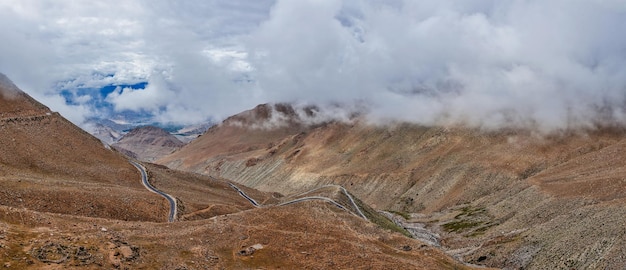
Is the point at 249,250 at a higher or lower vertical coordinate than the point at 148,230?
lower

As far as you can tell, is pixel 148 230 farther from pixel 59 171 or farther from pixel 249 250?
pixel 59 171

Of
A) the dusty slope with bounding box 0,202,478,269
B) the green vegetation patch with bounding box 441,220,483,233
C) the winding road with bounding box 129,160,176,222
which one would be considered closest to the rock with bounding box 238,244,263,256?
the dusty slope with bounding box 0,202,478,269

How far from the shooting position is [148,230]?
66938mm

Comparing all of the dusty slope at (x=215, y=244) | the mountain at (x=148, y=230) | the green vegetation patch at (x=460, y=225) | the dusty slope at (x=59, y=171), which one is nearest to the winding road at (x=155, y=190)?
the mountain at (x=148, y=230)

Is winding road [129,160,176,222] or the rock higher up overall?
winding road [129,160,176,222]

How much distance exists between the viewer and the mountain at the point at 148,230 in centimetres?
5391

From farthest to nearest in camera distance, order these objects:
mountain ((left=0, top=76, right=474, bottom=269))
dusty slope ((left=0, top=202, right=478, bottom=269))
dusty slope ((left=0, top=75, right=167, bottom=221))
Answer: dusty slope ((left=0, top=75, right=167, bottom=221))
mountain ((left=0, top=76, right=474, bottom=269))
dusty slope ((left=0, top=202, right=478, bottom=269))

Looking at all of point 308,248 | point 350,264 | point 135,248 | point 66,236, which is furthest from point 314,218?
point 66,236

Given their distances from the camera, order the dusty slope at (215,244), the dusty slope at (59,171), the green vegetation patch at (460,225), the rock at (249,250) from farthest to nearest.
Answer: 1. the green vegetation patch at (460,225)
2. the dusty slope at (59,171)
3. the rock at (249,250)
4. the dusty slope at (215,244)

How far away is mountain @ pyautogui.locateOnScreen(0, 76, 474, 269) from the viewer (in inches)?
2122

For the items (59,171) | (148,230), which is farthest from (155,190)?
(148,230)

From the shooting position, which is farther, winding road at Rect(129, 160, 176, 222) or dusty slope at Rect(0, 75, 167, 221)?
winding road at Rect(129, 160, 176, 222)

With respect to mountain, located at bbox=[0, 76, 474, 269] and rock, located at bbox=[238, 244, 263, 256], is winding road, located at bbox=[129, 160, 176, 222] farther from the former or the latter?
rock, located at bbox=[238, 244, 263, 256]

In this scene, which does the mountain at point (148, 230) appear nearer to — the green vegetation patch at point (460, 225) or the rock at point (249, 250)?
the rock at point (249, 250)
